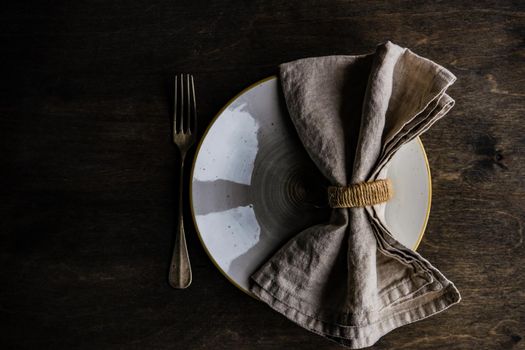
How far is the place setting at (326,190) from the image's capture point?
58 cm

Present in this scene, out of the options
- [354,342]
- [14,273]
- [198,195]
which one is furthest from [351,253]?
[14,273]

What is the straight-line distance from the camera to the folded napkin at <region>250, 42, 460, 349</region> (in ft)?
1.90

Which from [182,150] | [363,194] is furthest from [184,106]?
[363,194]

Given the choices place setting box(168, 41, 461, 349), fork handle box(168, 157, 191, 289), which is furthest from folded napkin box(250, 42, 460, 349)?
fork handle box(168, 157, 191, 289)

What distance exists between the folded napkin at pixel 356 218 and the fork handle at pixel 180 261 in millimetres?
121

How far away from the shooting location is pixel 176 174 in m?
0.70

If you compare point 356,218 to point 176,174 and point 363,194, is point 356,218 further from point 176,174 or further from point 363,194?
point 176,174

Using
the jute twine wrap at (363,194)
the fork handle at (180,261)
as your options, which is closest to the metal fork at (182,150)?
the fork handle at (180,261)

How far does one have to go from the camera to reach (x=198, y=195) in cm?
66

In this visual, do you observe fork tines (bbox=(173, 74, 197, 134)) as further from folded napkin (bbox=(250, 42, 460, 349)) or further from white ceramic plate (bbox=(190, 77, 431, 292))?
folded napkin (bbox=(250, 42, 460, 349))

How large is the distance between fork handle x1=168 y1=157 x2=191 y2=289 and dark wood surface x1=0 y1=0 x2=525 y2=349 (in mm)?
15

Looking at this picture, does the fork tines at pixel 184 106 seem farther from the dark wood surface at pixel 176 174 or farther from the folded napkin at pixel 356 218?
the folded napkin at pixel 356 218

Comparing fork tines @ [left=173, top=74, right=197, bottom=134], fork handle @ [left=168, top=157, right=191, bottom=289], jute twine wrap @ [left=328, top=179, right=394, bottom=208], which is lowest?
fork handle @ [left=168, top=157, right=191, bottom=289]

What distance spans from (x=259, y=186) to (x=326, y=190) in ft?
0.34
